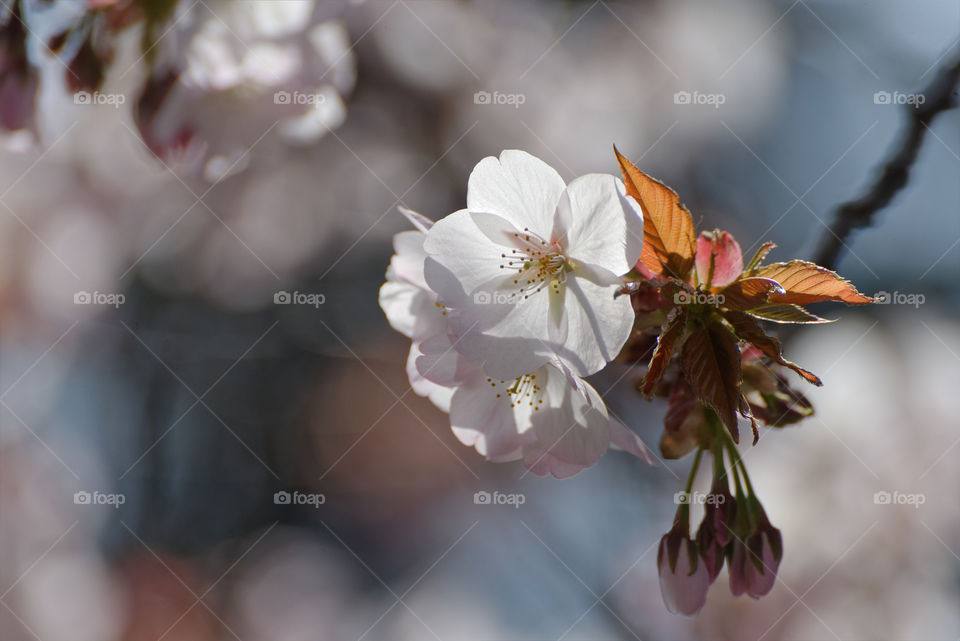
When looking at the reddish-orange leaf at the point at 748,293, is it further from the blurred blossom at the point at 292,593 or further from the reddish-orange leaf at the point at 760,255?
the blurred blossom at the point at 292,593

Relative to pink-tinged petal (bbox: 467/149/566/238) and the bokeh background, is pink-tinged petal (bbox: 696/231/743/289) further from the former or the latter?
the bokeh background

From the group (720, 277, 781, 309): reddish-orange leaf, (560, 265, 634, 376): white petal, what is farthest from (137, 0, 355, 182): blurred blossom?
(720, 277, 781, 309): reddish-orange leaf

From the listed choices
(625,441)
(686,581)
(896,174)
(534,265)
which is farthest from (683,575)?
(896,174)

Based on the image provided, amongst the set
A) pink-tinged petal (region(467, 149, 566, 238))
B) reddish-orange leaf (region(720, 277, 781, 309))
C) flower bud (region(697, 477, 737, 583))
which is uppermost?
pink-tinged petal (region(467, 149, 566, 238))

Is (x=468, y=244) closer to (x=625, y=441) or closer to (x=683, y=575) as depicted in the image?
(x=625, y=441)

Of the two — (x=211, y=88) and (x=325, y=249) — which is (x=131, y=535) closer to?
(x=325, y=249)

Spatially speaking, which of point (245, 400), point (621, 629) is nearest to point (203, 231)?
point (245, 400)
